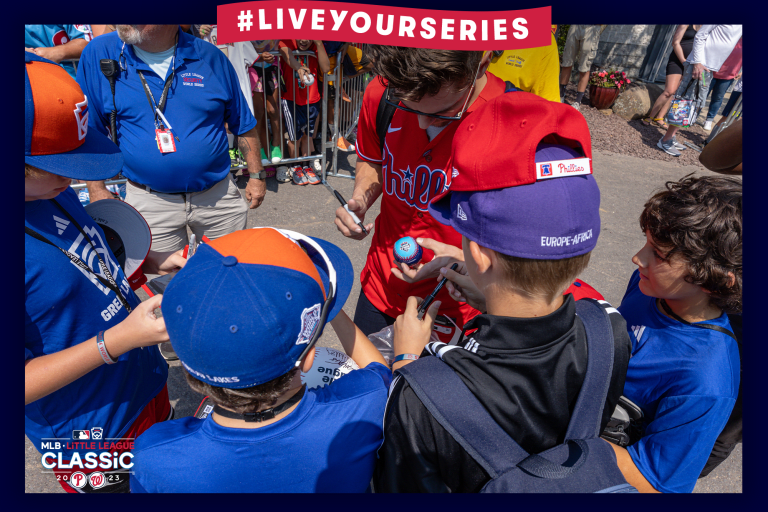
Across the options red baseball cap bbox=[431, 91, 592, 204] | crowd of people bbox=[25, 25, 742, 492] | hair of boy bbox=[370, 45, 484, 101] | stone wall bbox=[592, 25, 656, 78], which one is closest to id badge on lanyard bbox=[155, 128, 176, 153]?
crowd of people bbox=[25, 25, 742, 492]

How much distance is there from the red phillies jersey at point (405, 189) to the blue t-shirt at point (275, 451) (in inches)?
39.3

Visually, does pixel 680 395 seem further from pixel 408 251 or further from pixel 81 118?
pixel 81 118

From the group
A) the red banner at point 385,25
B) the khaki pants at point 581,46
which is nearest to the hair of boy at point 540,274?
the red banner at point 385,25

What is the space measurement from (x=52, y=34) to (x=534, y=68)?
470 cm

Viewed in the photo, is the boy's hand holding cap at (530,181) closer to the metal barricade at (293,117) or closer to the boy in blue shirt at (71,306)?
the boy in blue shirt at (71,306)

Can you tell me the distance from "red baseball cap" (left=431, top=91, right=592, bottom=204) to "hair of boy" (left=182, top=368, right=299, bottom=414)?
0.78m

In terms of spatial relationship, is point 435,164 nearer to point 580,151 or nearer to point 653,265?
point 580,151

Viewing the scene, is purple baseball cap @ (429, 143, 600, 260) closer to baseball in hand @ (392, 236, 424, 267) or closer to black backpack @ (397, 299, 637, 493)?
black backpack @ (397, 299, 637, 493)

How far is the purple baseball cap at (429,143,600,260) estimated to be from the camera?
123 centimetres

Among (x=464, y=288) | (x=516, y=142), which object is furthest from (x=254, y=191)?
(x=516, y=142)

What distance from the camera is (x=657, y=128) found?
8.82 m

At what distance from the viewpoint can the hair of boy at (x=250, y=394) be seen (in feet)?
4.08

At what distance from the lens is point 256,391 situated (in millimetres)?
1243

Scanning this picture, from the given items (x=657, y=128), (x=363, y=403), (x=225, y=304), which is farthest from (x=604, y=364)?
(x=657, y=128)
